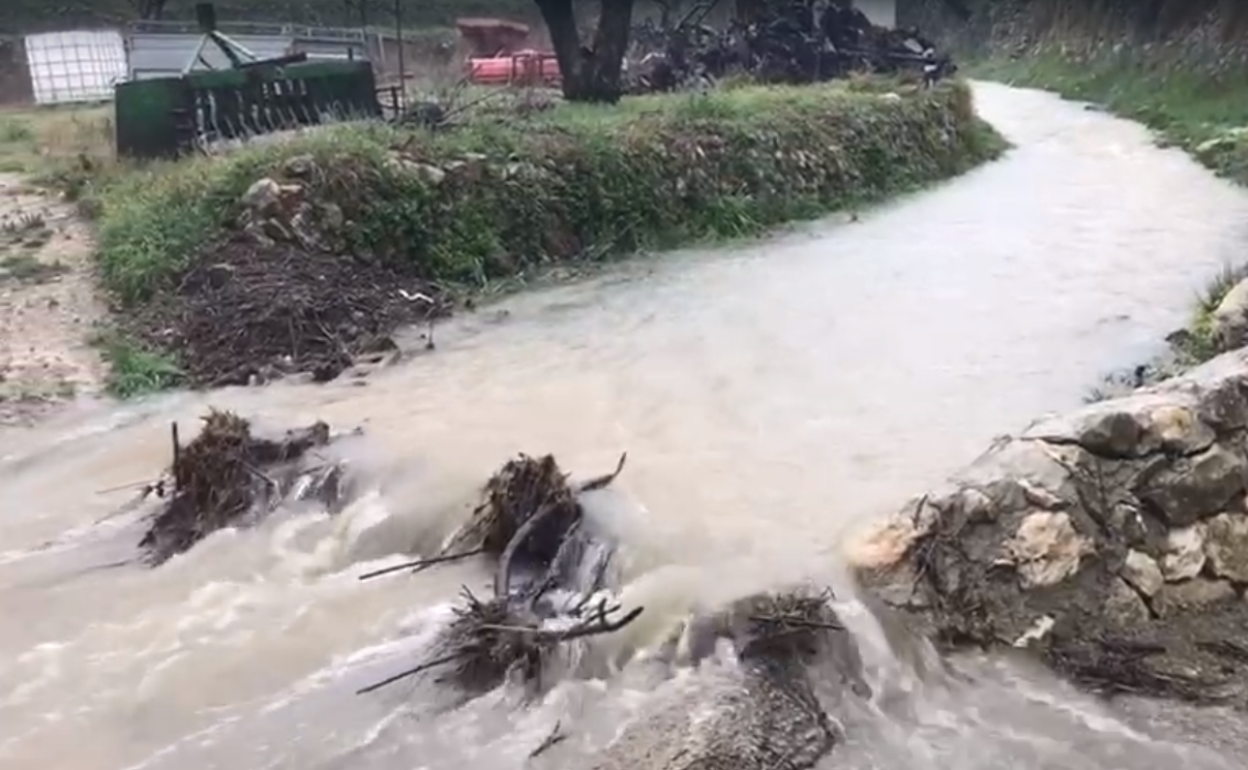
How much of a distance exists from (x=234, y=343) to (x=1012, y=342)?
581 centimetres

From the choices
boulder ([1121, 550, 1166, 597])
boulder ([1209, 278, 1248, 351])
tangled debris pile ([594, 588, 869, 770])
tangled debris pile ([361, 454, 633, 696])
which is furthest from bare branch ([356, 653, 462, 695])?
boulder ([1209, 278, 1248, 351])

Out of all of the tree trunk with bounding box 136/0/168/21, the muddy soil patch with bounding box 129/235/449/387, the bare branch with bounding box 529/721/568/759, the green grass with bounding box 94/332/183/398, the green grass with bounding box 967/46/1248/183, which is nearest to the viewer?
the bare branch with bounding box 529/721/568/759

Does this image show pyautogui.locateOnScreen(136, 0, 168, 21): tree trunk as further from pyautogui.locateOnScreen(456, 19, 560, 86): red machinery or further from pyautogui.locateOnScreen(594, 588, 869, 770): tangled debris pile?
pyautogui.locateOnScreen(594, 588, 869, 770): tangled debris pile

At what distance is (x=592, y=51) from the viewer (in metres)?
18.0

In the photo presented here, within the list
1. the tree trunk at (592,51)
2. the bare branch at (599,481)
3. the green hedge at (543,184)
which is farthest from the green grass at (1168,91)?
the bare branch at (599,481)

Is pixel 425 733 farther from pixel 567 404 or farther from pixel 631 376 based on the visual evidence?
pixel 631 376

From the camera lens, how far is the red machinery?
21.1 metres

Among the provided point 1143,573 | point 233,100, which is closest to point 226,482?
point 1143,573

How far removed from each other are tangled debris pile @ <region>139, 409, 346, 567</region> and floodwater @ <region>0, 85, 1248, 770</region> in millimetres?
147

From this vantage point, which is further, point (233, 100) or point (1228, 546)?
point (233, 100)

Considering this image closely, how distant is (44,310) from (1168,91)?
2208 centimetres

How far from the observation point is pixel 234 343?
30.9ft

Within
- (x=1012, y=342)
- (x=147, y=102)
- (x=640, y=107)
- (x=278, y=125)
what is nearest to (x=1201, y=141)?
(x=640, y=107)

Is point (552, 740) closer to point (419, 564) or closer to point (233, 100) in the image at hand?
point (419, 564)
